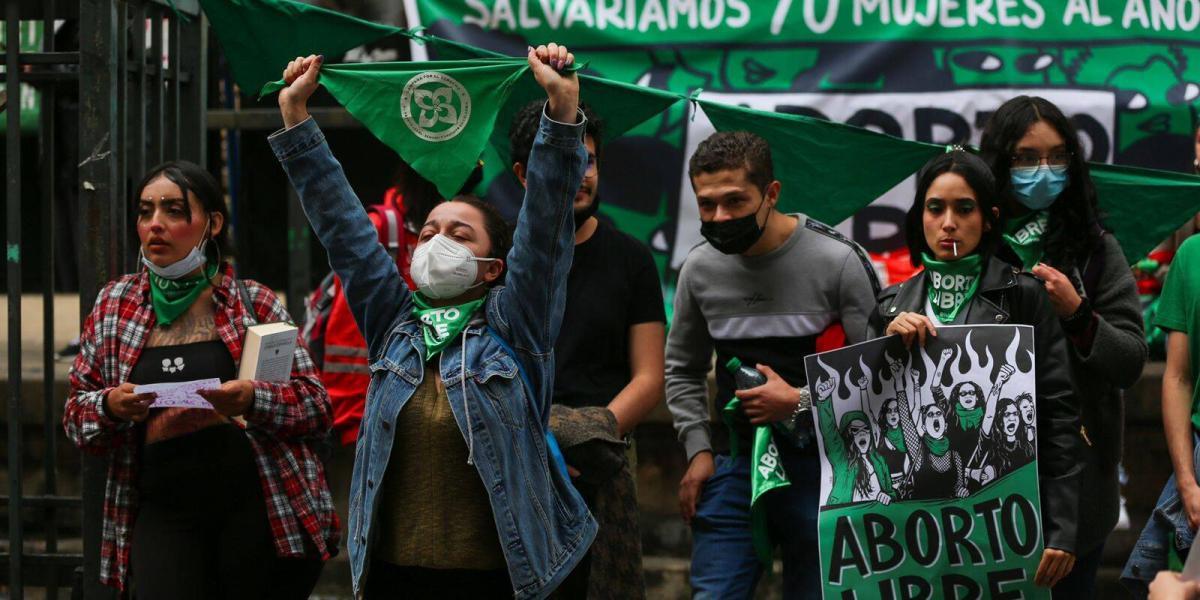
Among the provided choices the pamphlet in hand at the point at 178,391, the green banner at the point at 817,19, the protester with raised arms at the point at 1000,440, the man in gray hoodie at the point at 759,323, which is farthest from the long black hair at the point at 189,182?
the protester with raised arms at the point at 1000,440

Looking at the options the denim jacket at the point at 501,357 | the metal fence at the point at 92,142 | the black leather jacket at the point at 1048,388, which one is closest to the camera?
the denim jacket at the point at 501,357

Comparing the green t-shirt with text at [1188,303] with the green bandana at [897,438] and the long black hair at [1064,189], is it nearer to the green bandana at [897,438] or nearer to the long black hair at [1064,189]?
the long black hair at [1064,189]

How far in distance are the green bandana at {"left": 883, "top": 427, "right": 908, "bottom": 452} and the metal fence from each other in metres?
2.35

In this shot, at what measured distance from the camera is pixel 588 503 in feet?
13.1

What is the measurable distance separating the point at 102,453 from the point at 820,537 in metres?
2.05

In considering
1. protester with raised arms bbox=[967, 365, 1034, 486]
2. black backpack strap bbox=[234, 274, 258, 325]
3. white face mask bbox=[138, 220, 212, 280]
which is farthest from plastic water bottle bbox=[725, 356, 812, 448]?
white face mask bbox=[138, 220, 212, 280]

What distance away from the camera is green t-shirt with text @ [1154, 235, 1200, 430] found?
3.95 m

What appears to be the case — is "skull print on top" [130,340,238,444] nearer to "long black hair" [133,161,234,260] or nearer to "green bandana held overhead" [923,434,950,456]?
"long black hair" [133,161,234,260]

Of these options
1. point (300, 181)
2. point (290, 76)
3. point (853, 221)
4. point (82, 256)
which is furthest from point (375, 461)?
point (853, 221)

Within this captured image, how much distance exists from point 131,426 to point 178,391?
32 cm

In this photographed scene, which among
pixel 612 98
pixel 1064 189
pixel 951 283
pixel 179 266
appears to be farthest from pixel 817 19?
pixel 179 266

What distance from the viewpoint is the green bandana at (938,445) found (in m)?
3.63

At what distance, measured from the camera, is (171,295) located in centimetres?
414

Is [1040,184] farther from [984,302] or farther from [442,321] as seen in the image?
[442,321]
